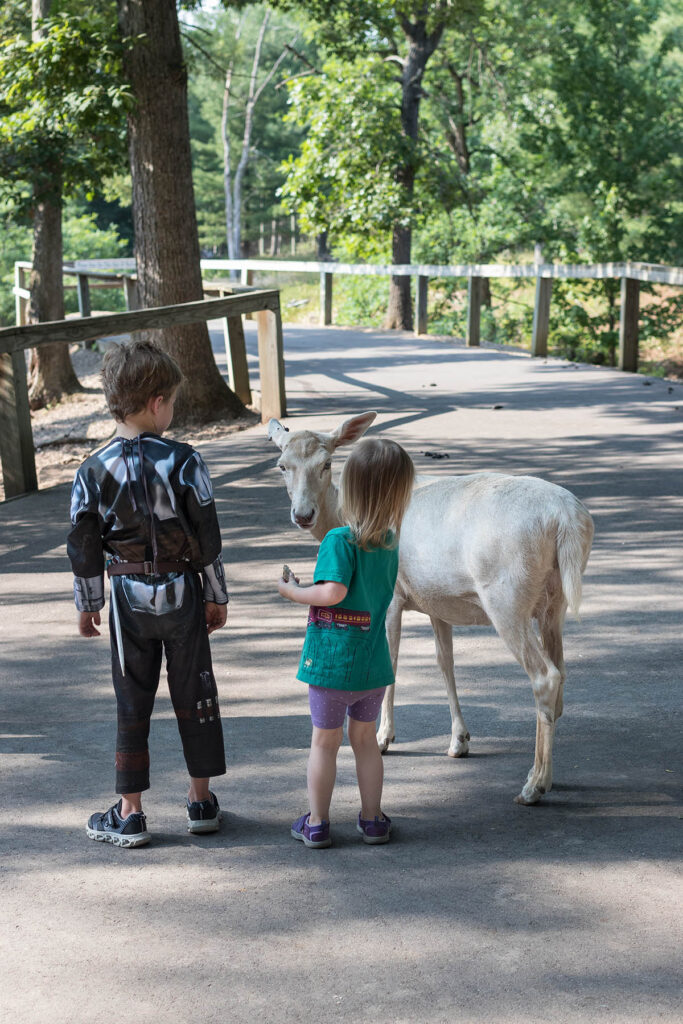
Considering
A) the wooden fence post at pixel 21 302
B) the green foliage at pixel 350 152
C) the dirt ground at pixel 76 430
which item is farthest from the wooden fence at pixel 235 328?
the green foliage at pixel 350 152

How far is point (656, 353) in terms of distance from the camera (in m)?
24.2

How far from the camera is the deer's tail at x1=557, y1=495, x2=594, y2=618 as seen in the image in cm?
397

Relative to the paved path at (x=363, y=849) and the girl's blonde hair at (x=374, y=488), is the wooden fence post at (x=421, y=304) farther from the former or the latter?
the girl's blonde hair at (x=374, y=488)

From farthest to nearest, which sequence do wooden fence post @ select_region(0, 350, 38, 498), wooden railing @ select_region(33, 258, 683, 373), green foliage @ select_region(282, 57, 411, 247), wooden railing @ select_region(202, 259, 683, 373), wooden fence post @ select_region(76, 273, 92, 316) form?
1. green foliage @ select_region(282, 57, 411, 247)
2. wooden fence post @ select_region(76, 273, 92, 316)
3. wooden railing @ select_region(33, 258, 683, 373)
4. wooden railing @ select_region(202, 259, 683, 373)
5. wooden fence post @ select_region(0, 350, 38, 498)

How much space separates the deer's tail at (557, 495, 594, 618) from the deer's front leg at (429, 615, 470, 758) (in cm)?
71

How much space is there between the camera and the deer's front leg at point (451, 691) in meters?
4.47

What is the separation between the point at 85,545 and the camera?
3.77 meters

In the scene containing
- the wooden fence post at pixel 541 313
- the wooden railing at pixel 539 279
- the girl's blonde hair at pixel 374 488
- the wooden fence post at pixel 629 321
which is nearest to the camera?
the girl's blonde hair at pixel 374 488

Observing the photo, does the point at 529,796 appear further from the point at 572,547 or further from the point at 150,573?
the point at 150,573

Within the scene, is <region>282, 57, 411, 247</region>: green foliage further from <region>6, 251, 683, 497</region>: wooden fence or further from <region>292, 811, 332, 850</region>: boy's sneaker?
<region>292, 811, 332, 850</region>: boy's sneaker

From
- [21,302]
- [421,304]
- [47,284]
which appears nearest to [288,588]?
[47,284]

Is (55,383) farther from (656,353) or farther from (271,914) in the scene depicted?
(271,914)

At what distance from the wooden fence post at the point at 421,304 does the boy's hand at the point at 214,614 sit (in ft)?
59.4

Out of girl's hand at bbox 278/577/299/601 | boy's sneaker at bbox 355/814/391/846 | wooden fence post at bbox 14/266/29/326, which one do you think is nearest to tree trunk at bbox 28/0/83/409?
wooden fence post at bbox 14/266/29/326
